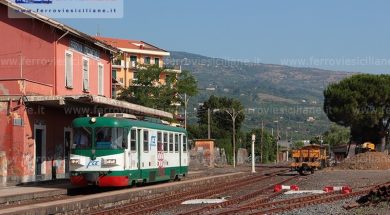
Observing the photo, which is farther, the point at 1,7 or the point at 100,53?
the point at 100,53

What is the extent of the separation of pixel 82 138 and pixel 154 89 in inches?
1144

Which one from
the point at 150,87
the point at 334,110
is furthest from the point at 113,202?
the point at 334,110

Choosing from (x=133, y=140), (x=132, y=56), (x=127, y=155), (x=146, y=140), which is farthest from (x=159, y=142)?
(x=132, y=56)

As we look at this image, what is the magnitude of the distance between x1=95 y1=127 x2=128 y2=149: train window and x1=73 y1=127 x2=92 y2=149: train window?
0.30 m

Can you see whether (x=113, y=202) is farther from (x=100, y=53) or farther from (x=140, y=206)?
(x=100, y=53)

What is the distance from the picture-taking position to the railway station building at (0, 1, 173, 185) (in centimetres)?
2467

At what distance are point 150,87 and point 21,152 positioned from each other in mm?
26699

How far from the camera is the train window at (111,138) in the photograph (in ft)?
69.8

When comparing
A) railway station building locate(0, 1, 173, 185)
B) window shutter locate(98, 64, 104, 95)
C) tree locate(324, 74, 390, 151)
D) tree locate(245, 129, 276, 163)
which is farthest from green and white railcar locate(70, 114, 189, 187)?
tree locate(245, 129, 276, 163)

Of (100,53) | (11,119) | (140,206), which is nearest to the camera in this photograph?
(140,206)

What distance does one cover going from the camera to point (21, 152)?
24.8m

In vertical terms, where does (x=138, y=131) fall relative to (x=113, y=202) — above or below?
above

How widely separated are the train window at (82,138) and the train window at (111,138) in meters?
0.30

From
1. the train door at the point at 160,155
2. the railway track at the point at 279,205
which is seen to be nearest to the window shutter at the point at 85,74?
the train door at the point at 160,155
